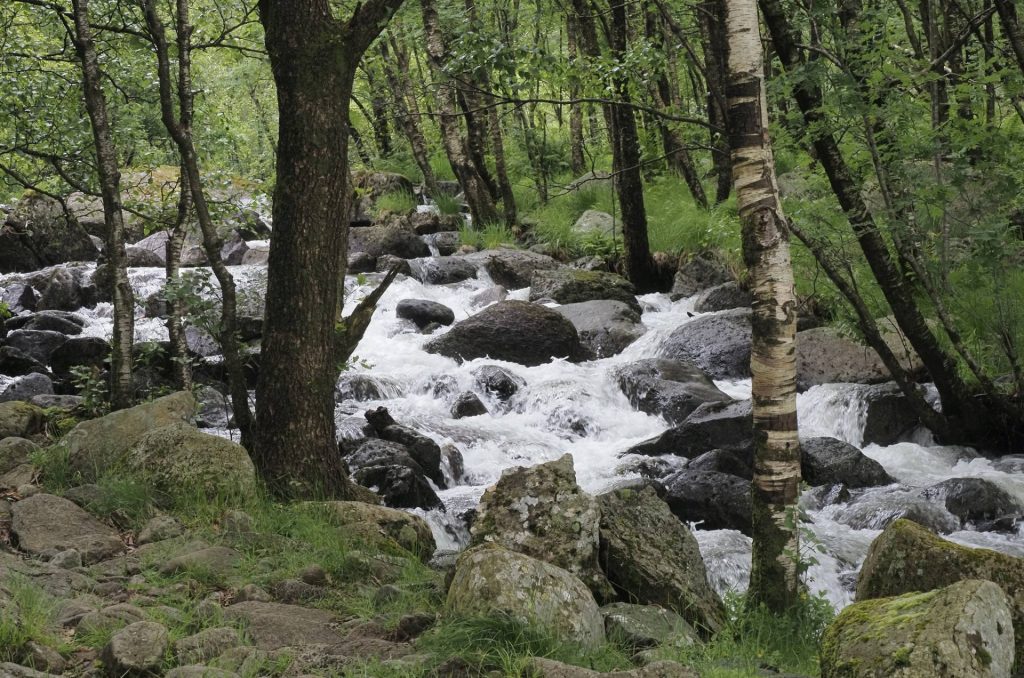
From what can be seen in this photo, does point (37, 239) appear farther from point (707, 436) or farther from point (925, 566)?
point (925, 566)

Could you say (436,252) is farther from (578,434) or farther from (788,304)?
(788,304)

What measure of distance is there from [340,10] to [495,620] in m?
11.4

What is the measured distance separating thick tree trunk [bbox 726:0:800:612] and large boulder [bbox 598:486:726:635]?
0.66 m

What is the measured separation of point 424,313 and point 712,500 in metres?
8.36

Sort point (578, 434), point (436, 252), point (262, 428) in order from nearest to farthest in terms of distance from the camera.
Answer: point (262, 428) → point (578, 434) → point (436, 252)

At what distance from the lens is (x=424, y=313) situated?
52.1 feet

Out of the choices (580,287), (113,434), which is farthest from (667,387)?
(113,434)

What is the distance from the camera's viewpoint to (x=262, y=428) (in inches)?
283

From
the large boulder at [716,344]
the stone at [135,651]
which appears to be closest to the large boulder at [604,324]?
the large boulder at [716,344]

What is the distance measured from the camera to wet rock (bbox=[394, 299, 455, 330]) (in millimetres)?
15852

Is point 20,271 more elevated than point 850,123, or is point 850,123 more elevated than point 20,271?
point 850,123

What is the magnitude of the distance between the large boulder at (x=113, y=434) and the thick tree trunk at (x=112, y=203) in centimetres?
125

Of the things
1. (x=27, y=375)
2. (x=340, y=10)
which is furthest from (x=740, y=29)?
(x=27, y=375)

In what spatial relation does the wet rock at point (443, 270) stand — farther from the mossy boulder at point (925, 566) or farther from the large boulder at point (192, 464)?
the mossy boulder at point (925, 566)
